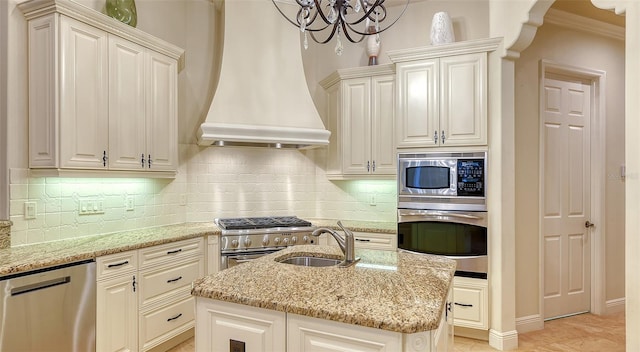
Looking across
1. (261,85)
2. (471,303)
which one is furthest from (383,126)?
(471,303)

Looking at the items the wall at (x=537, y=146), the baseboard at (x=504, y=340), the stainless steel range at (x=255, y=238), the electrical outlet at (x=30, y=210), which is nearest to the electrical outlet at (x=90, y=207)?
the electrical outlet at (x=30, y=210)

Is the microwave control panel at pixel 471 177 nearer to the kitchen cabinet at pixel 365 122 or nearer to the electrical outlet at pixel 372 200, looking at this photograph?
the kitchen cabinet at pixel 365 122

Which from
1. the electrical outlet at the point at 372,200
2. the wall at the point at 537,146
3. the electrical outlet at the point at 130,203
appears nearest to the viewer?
the electrical outlet at the point at 130,203

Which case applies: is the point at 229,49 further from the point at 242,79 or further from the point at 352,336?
the point at 352,336

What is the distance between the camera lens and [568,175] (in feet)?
11.7

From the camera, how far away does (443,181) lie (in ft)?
10.1

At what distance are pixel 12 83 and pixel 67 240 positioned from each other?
1.13m

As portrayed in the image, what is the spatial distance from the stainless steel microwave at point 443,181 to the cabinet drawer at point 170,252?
1802 millimetres

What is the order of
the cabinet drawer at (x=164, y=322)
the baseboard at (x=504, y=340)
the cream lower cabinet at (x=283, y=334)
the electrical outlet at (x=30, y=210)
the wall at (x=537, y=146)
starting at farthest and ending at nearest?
the wall at (x=537, y=146) → the baseboard at (x=504, y=340) → the cabinet drawer at (x=164, y=322) → the electrical outlet at (x=30, y=210) → the cream lower cabinet at (x=283, y=334)

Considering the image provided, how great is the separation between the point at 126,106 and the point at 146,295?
1423 mm

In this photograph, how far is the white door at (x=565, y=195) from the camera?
3482 mm

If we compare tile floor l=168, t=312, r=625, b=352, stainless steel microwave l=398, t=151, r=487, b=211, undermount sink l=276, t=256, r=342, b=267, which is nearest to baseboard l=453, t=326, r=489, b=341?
tile floor l=168, t=312, r=625, b=352

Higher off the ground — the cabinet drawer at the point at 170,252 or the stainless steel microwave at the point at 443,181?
the stainless steel microwave at the point at 443,181

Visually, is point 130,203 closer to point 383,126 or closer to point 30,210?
point 30,210
